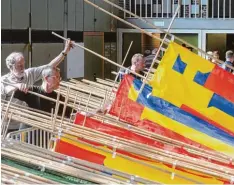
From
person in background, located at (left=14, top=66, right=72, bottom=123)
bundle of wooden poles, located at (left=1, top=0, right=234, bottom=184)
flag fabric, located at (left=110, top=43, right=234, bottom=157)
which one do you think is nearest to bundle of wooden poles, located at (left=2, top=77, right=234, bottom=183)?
bundle of wooden poles, located at (left=1, top=0, right=234, bottom=184)

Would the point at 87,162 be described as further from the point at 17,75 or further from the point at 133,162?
the point at 17,75

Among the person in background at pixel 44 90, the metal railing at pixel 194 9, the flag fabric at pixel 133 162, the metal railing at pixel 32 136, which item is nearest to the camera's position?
the flag fabric at pixel 133 162

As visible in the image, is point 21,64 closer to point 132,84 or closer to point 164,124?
point 132,84

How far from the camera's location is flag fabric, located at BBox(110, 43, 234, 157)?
3.89 m

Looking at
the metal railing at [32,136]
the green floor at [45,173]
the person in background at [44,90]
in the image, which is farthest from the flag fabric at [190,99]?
the green floor at [45,173]

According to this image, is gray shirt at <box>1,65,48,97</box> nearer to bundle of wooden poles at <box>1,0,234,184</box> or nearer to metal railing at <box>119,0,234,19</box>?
bundle of wooden poles at <box>1,0,234,184</box>

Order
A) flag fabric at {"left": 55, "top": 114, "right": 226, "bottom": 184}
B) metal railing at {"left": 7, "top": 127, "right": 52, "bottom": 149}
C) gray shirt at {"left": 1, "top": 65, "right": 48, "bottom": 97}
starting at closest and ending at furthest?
flag fabric at {"left": 55, "top": 114, "right": 226, "bottom": 184}, metal railing at {"left": 7, "top": 127, "right": 52, "bottom": 149}, gray shirt at {"left": 1, "top": 65, "right": 48, "bottom": 97}

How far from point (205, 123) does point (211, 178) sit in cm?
108

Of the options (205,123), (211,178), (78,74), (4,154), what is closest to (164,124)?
(205,123)

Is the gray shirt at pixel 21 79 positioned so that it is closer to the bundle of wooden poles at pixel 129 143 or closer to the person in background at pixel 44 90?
the person in background at pixel 44 90

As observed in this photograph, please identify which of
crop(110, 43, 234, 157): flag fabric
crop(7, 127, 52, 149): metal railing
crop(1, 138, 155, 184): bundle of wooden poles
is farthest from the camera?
crop(7, 127, 52, 149): metal railing

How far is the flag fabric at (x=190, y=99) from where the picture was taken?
389cm

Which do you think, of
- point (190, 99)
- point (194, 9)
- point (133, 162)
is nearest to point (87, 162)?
point (133, 162)

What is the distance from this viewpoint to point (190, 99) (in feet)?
12.9
